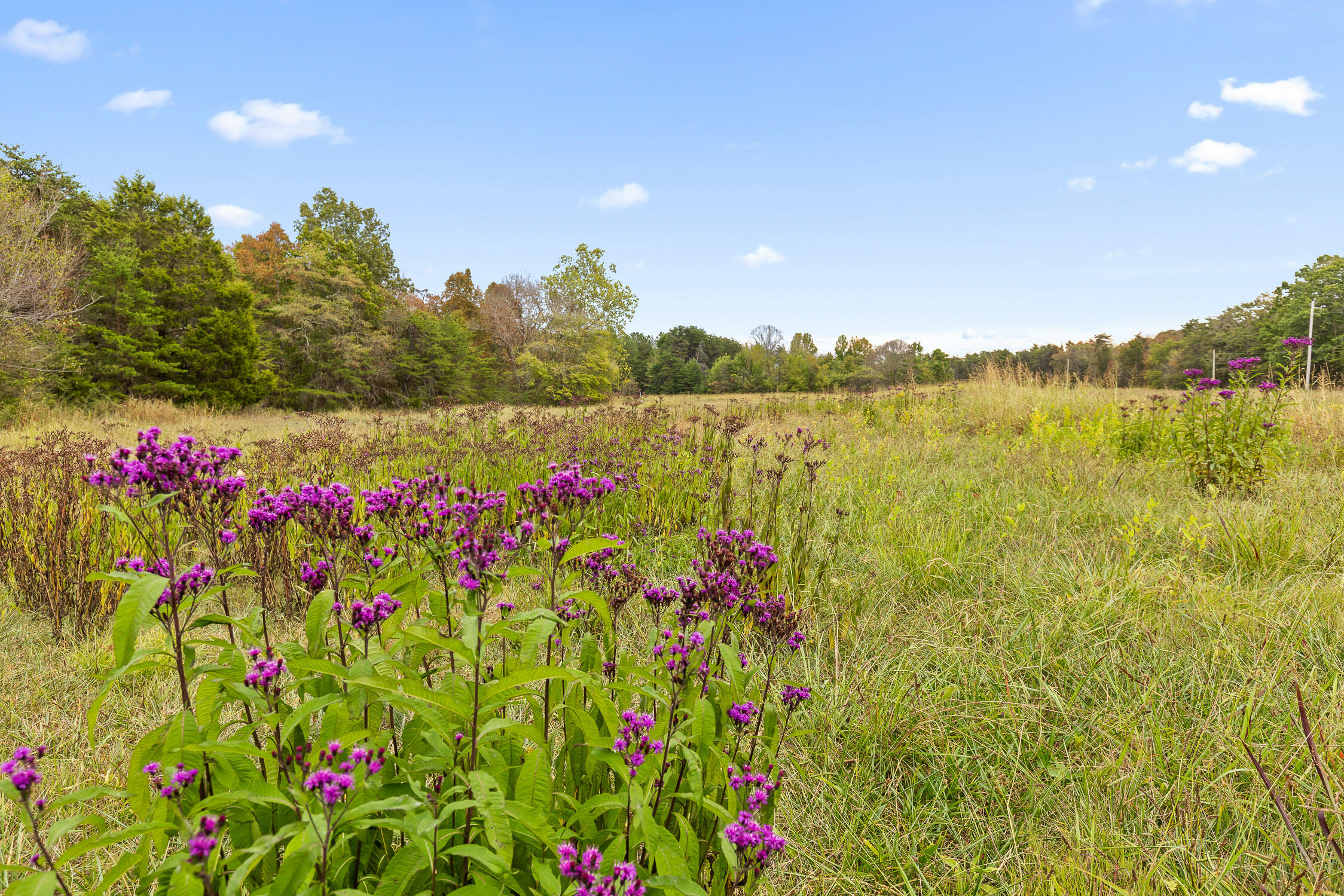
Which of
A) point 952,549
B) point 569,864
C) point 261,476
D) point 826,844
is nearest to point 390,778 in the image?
point 569,864

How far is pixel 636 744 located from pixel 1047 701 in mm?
1964

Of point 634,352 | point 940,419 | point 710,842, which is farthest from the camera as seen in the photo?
point 634,352

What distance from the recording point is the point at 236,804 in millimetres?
1135

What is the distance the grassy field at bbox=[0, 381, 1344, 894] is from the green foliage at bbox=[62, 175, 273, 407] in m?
20.0

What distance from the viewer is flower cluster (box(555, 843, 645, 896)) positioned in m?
0.86

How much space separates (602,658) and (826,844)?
37.1 inches

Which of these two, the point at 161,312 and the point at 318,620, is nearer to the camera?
the point at 318,620

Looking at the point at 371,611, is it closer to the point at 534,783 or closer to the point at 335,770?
the point at 335,770

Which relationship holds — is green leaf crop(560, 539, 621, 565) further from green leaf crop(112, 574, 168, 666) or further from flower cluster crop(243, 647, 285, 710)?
green leaf crop(112, 574, 168, 666)

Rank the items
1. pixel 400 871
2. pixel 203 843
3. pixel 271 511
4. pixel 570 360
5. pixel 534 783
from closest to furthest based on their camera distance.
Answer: pixel 203 843
pixel 400 871
pixel 534 783
pixel 271 511
pixel 570 360

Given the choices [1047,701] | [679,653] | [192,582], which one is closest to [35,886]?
[192,582]

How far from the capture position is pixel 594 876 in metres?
0.86

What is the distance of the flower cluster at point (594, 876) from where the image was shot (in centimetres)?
86

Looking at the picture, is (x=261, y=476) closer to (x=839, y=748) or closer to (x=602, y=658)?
(x=602, y=658)
